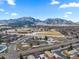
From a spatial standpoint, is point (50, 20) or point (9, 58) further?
point (50, 20)

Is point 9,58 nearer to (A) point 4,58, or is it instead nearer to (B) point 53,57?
(A) point 4,58

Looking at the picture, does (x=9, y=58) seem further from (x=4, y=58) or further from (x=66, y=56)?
(x=66, y=56)

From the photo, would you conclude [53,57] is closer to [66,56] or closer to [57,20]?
[66,56]

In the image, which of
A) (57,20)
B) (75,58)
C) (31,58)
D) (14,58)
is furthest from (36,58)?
(57,20)

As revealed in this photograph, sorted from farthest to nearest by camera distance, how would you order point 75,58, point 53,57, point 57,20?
point 57,20
point 53,57
point 75,58

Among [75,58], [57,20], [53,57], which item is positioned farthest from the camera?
[57,20]

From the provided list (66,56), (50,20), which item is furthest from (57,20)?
(66,56)

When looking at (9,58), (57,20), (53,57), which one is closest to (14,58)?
(9,58)

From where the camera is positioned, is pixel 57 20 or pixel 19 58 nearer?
pixel 19 58
